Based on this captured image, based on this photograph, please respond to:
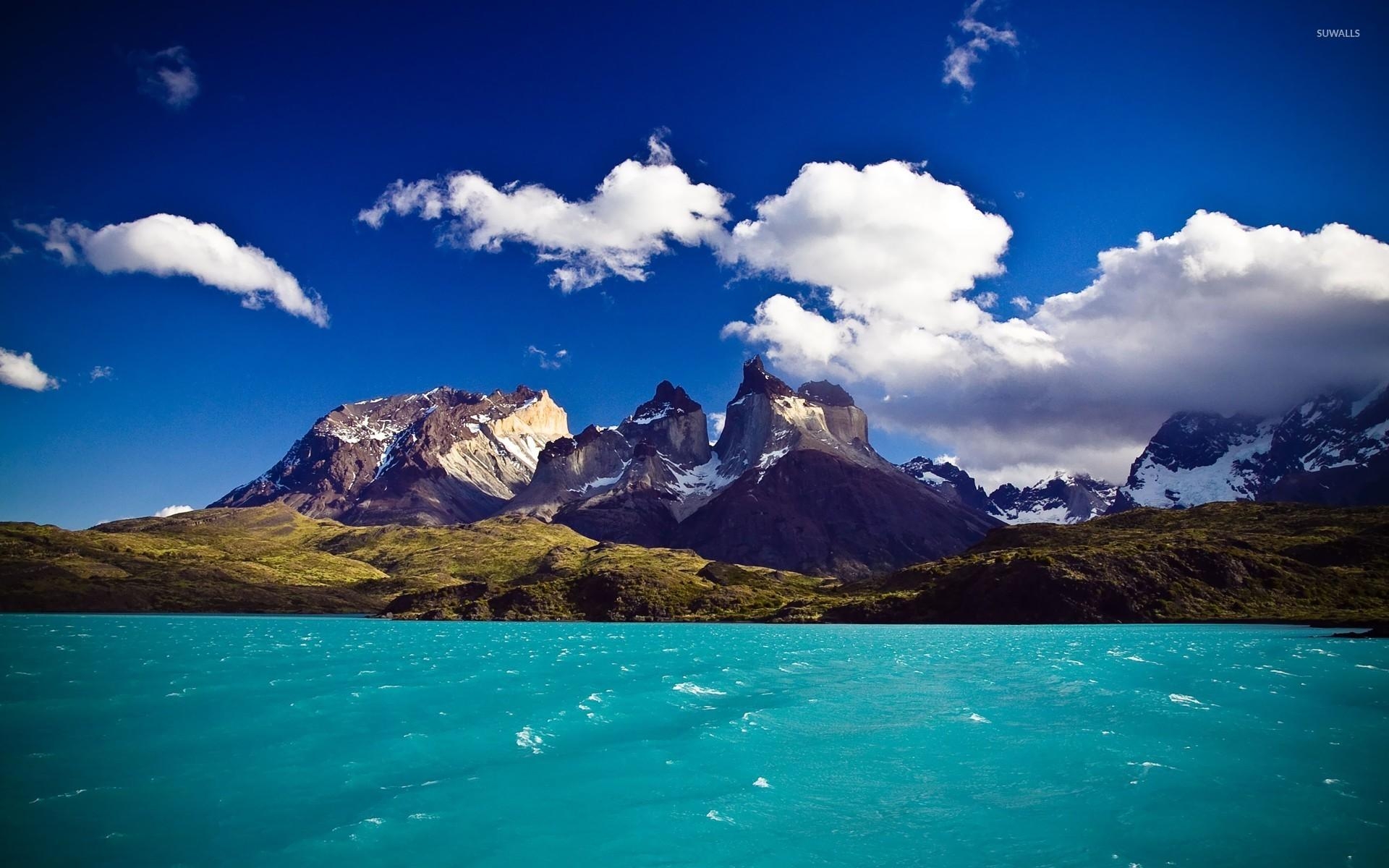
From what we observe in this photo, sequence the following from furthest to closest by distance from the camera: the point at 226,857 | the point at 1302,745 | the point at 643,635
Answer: the point at 643,635
the point at 1302,745
the point at 226,857

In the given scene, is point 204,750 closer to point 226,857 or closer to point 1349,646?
point 226,857

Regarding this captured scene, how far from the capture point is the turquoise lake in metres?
26.3

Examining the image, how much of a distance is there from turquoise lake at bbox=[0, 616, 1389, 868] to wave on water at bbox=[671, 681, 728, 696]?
371mm

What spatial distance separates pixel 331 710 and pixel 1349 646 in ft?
378

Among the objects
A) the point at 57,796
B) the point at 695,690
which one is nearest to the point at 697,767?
the point at 695,690

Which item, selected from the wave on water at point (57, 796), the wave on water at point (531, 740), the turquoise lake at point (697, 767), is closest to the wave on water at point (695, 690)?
the turquoise lake at point (697, 767)

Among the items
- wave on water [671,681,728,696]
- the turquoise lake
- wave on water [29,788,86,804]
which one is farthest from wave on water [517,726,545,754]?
wave on water [671,681,728,696]

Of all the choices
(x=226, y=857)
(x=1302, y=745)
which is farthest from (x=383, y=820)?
(x=1302, y=745)

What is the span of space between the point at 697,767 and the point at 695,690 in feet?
85.1

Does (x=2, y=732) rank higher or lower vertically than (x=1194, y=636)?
higher

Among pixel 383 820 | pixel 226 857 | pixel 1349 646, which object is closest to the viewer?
pixel 226 857

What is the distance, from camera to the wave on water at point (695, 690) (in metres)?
60.4

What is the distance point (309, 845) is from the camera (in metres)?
26.1

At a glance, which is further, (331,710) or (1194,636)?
(1194,636)
